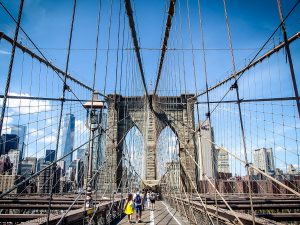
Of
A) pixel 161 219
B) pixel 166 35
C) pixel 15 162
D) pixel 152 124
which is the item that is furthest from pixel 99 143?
pixel 152 124

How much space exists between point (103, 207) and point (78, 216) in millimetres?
2021

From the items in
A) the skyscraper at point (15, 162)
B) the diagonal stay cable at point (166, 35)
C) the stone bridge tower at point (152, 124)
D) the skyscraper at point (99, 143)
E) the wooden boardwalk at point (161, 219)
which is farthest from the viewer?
the stone bridge tower at point (152, 124)

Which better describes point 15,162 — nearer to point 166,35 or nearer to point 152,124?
point 152,124

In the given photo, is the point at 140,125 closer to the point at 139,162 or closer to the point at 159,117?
the point at 159,117

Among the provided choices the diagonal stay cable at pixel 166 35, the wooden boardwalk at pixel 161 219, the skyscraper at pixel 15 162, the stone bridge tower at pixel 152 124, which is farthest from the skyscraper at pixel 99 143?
the stone bridge tower at pixel 152 124

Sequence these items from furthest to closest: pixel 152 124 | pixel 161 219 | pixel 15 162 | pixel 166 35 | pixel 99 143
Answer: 1. pixel 152 124
2. pixel 15 162
3. pixel 166 35
4. pixel 161 219
5. pixel 99 143

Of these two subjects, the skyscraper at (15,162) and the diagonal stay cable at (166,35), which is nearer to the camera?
the skyscraper at (15,162)

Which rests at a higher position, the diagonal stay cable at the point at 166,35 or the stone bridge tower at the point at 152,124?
the diagonal stay cable at the point at 166,35

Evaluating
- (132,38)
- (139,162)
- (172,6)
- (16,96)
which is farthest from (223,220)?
(139,162)

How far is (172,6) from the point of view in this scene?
33.3 feet

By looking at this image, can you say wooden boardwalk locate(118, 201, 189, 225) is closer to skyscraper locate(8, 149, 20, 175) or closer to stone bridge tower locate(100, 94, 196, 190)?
skyscraper locate(8, 149, 20, 175)

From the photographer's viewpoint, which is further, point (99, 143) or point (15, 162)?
point (15, 162)

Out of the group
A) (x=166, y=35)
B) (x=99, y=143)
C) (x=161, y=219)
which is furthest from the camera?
(x=166, y=35)

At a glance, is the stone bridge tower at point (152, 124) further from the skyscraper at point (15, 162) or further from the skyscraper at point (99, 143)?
the skyscraper at point (99, 143)
